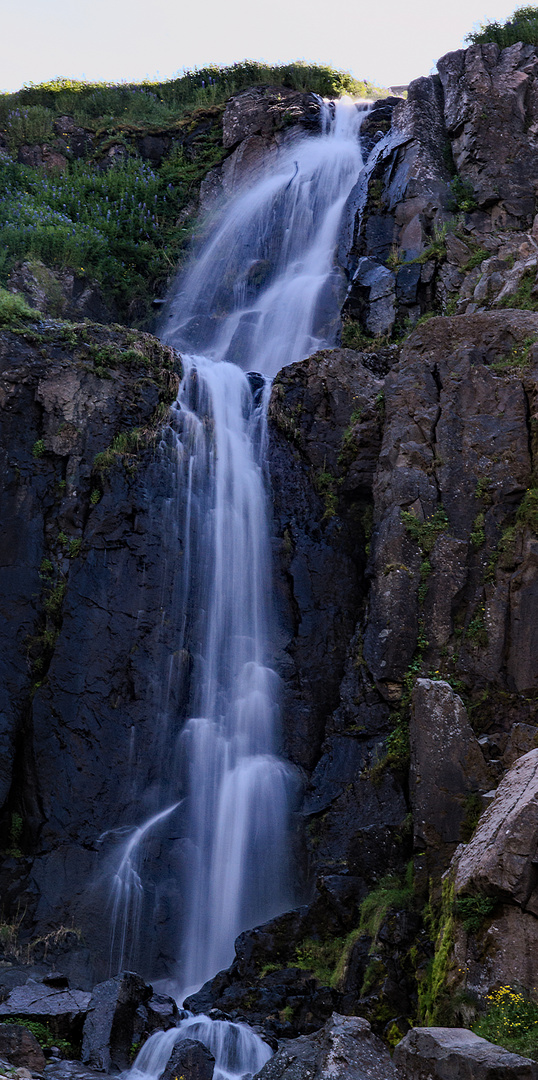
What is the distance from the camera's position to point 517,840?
7020 millimetres

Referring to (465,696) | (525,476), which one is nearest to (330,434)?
(525,476)

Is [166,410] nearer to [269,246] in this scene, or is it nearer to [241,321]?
[241,321]

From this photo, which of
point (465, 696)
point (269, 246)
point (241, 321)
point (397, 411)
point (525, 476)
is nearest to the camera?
point (465, 696)

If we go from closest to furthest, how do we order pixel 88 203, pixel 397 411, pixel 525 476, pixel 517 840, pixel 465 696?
pixel 517 840 → pixel 465 696 → pixel 525 476 → pixel 397 411 → pixel 88 203

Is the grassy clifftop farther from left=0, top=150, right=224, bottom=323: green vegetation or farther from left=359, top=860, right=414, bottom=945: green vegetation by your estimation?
left=359, top=860, right=414, bottom=945: green vegetation

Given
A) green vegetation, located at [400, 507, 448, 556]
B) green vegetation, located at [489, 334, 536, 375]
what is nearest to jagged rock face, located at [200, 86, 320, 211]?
green vegetation, located at [489, 334, 536, 375]

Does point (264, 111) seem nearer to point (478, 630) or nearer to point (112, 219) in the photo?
point (112, 219)

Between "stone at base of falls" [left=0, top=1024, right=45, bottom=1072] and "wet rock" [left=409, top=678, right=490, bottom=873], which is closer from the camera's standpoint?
"stone at base of falls" [left=0, top=1024, right=45, bottom=1072]

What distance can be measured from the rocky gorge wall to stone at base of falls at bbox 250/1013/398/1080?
697 millimetres

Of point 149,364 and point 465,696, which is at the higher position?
point 149,364

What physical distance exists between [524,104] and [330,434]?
1063cm

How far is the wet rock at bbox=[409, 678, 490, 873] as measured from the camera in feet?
30.0

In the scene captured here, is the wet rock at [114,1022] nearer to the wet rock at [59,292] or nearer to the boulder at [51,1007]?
the boulder at [51,1007]

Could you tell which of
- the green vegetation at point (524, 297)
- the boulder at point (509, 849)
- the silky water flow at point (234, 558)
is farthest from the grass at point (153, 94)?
the boulder at point (509, 849)
